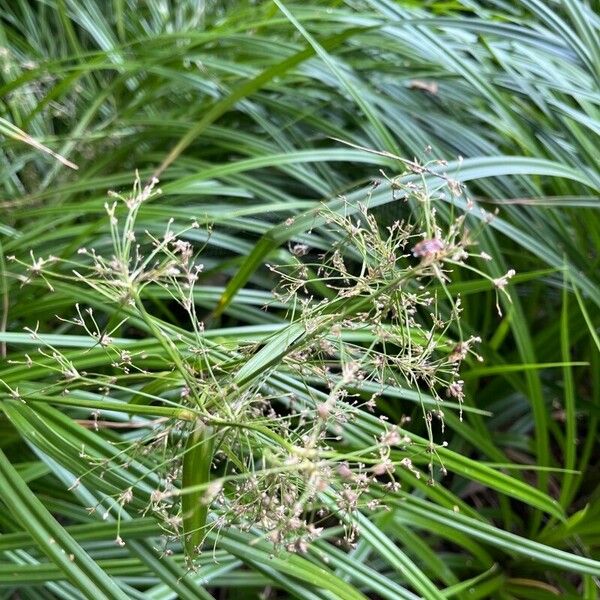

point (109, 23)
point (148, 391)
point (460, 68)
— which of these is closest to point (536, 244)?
point (460, 68)

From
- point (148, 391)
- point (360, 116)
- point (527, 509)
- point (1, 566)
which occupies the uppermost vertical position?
point (360, 116)

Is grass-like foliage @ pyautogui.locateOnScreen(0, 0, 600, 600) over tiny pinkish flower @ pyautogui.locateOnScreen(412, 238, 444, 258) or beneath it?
beneath

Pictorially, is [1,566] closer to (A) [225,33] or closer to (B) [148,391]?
(B) [148,391]

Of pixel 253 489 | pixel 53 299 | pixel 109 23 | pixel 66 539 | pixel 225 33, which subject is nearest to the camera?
pixel 253 489

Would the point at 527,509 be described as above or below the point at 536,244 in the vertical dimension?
below

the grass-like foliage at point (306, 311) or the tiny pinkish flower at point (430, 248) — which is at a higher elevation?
the tiny pinkish flower at point (430, 248)

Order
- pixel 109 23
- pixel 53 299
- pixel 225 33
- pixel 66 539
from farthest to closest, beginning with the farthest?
pixel 109 23 → pixel 225 33 → pixel 53 299 → pixel 66 539

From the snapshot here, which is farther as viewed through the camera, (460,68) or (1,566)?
(460,68)
